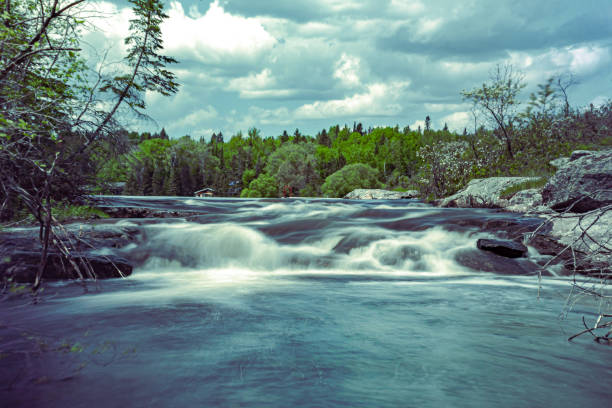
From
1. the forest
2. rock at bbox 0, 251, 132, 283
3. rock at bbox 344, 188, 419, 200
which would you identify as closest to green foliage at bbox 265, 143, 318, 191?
rock at bbox 344, 188, 419, 200

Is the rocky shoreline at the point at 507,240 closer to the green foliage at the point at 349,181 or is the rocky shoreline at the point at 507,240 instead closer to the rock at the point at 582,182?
the rock at the point at 582,182

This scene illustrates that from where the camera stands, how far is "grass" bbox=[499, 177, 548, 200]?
52.5 feet

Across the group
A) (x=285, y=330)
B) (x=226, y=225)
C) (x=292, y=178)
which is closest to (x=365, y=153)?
(x=292, y=178)

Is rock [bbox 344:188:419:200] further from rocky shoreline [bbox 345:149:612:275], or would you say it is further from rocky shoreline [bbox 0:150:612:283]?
rocky shoreline [bbox 0:150:612:283]

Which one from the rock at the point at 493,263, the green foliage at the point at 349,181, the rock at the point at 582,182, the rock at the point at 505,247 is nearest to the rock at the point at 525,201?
the rock at the point at 582,182

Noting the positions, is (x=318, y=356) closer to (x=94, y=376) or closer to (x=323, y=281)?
(x=94, y=376)

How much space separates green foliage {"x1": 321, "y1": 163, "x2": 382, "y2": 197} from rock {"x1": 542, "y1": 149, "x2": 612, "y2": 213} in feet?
180

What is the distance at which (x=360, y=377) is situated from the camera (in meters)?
3.72

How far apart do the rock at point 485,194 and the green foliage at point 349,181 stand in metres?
47.5

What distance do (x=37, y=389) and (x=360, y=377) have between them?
2681 mm

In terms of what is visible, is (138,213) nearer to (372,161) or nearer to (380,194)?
(380,194)

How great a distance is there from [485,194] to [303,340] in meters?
15.0

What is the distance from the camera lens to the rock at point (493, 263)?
9148 millimetres

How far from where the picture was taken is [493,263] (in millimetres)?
9523
